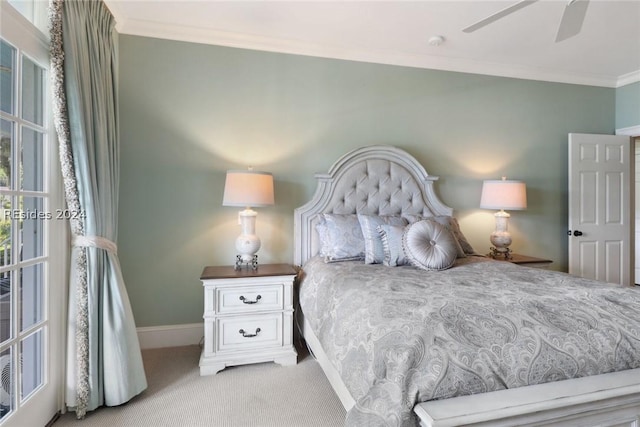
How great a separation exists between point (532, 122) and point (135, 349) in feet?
13.9

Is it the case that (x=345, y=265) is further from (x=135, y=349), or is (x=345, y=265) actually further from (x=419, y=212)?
(x=135, y=349)

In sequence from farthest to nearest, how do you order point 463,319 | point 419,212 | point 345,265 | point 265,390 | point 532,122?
point 532,122 → point 419,212 → point 345,265 → point 265,390 → point 463,319

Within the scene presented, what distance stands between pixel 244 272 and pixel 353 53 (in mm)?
2238

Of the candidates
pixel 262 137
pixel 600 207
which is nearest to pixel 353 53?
pixel 262 137

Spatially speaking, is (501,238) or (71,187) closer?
(71,187)

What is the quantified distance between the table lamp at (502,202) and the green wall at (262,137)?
0.20 meters

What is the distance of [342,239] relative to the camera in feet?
8.51

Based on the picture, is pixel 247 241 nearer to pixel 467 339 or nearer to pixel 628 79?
pixel 467 339

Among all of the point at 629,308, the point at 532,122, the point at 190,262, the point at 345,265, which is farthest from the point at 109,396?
the point at 532,122

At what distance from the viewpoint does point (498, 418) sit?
979mm

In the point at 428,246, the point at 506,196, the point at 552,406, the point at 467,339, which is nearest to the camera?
the point at 552,406

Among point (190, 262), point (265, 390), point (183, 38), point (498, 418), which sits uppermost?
point (183, 38)

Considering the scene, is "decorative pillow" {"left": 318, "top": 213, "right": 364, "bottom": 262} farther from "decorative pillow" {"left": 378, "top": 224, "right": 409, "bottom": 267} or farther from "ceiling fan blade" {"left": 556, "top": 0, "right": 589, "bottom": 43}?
"ceiling fan blade" {"left": 556, "top": 0, "right": 589, "bottom": 43}

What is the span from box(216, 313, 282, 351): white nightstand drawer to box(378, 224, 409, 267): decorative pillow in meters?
0.91
